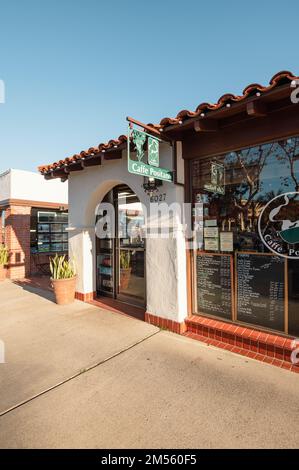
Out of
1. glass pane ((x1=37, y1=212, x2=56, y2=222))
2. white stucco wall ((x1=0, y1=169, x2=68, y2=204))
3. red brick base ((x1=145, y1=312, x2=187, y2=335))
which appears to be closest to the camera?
red brick base ((x1=145, y1=312, x2=187, y2=335))

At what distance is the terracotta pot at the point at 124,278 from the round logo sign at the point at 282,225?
11.3 ft

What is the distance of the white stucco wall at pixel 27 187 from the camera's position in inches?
372

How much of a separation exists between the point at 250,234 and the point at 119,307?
11.0ft

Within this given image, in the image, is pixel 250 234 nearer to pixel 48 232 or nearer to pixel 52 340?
pixel 52 340

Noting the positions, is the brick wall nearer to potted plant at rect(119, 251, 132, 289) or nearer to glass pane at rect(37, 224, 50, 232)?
glass pane at rect(37, 224, 50, 232)

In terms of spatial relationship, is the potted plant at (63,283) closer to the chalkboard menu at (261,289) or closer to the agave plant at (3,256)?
the chalkboard menu at (261,289)

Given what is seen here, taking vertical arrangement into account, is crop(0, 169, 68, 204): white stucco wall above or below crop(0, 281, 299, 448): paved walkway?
above

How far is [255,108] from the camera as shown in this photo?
304 cm

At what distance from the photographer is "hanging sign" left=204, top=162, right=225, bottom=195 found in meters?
4.07

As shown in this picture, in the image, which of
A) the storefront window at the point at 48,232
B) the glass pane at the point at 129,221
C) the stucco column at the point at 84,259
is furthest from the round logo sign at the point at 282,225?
the storefront window at the point at 48,232

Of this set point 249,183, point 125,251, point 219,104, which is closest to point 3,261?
point 125,251

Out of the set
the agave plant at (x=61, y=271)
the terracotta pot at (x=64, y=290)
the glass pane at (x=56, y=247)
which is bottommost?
the terracotta pot at (x=64, y=290)

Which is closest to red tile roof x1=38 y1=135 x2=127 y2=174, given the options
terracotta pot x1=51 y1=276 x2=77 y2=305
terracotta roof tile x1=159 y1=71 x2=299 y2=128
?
terracotta roof tile x1=159 y1=71 x2=299 y2=128

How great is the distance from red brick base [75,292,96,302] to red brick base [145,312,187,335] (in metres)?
2.07
